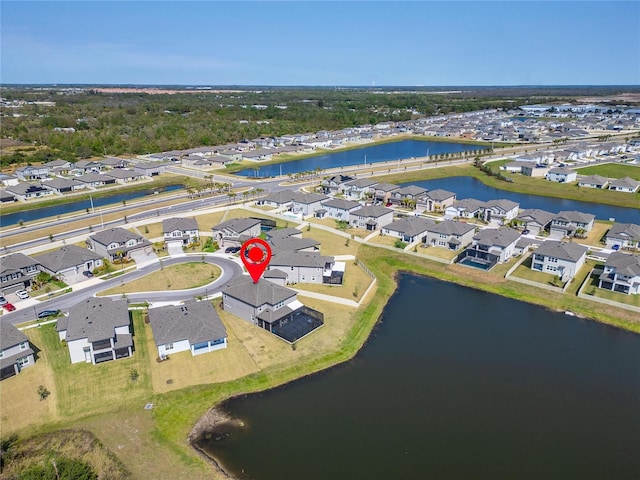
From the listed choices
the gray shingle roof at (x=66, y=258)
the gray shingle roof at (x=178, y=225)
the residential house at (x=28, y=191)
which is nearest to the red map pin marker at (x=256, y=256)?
the gray shingle roof at (x=178, y=225)

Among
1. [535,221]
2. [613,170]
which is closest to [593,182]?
[613,170]

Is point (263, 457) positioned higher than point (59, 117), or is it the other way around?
point (59, 117)

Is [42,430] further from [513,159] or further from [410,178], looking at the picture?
[513,159]

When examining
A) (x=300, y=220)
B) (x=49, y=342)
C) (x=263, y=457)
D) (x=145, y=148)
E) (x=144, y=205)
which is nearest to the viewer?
(x=263, y=457)

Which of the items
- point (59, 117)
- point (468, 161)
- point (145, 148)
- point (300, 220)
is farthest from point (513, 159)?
point (59, 117)

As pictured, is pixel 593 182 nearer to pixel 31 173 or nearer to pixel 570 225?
pixel 570 225

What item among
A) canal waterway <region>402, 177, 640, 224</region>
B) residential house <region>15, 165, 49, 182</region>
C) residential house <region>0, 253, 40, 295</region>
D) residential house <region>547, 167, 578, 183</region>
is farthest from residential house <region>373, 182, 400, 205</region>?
residential house <region>15, 165, 49, 182</region>
